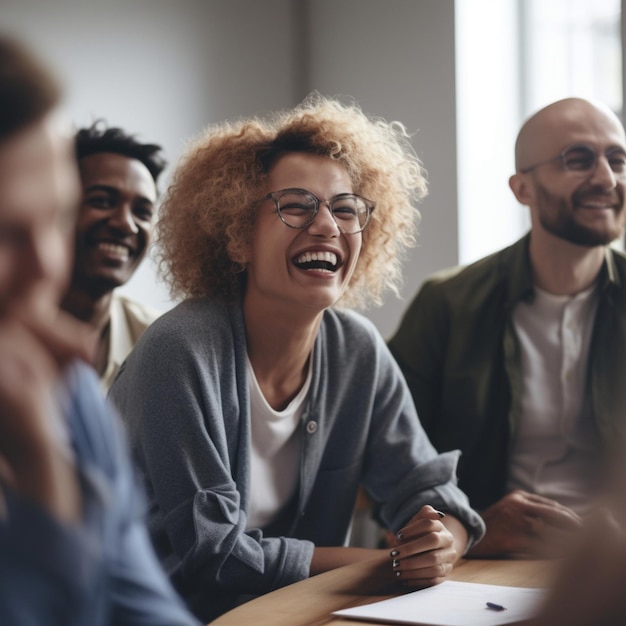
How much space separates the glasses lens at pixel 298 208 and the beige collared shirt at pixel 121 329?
0.92 meters

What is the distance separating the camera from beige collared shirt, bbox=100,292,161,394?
9.00 feet

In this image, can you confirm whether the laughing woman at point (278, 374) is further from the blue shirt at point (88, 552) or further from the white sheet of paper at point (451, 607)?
the blue shirt at point (88, 552)

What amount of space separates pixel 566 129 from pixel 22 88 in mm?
Answer: 2211

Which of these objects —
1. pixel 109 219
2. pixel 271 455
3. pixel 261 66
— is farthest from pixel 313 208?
pixel 261 66

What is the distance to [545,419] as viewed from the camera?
244 cm

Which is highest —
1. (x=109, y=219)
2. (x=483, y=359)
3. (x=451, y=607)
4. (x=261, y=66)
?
(x=261, y=66)

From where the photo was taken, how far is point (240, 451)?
182cm

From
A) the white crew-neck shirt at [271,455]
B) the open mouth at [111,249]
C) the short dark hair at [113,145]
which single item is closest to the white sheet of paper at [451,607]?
the white crew-neck shirt at [271,455]

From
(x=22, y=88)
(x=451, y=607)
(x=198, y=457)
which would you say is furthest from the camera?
(x=198, y=457)

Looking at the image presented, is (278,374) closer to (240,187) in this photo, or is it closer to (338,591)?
(240,187)

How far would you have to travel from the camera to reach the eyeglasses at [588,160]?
257 centimetres

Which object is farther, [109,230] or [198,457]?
[109,230]

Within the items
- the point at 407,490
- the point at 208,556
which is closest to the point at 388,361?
the point at 407,490

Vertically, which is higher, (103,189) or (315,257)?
(103,189)
